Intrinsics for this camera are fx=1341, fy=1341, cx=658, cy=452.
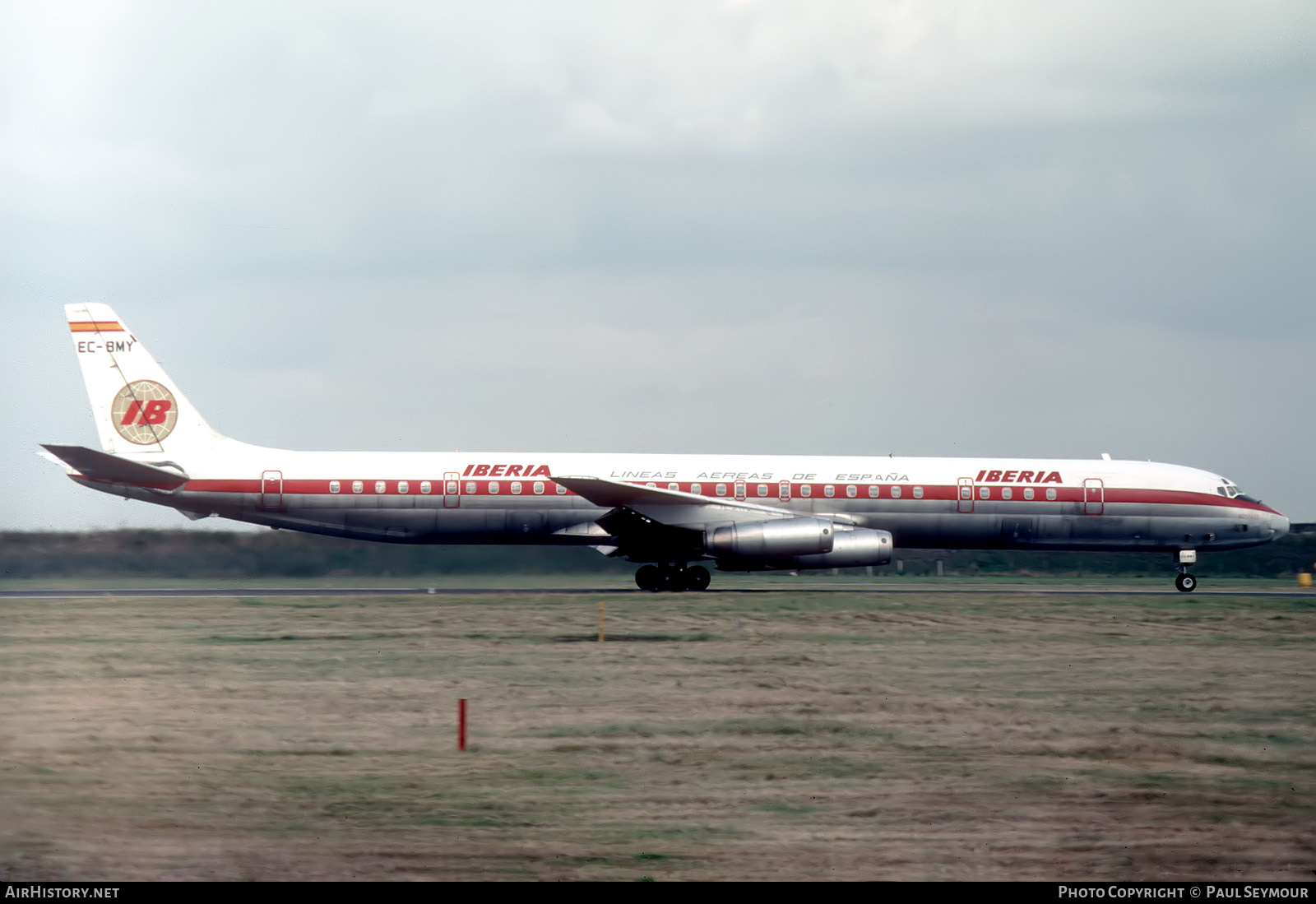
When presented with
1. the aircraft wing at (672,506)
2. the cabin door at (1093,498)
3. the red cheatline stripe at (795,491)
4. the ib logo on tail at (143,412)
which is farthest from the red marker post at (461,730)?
the cabin door at (1093,498)

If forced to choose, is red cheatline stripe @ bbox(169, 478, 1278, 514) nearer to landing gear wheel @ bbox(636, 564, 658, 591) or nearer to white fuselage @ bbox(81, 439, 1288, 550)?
white fuselage @ bbox(81, 439, 1288, 550)

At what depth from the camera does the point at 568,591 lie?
31719 millimetres

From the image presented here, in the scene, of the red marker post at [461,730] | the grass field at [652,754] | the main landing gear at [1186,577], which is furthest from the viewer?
the main landing gear at [1186,577]

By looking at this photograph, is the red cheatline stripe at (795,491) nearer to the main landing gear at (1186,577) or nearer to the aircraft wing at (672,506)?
the aircraft wing at (672,506)

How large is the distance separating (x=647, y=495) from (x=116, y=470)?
12.9 metres

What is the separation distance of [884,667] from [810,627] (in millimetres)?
5265

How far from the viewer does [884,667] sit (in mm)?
17734

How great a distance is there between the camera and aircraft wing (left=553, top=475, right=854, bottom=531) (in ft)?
102

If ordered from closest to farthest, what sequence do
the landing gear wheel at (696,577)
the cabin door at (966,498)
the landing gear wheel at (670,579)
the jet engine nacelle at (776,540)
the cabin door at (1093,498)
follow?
1. the jet engine nacelle at (776,540)
2. the landing gear wheel at (670,579)
3. the landing gear wheel at (696,577)
4. the cabin door at (966,498)
5. the cabin door at (1093,498)

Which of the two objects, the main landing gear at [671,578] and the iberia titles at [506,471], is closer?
the iberia titles at [506,471]

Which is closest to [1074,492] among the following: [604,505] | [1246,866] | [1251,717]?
[604,505]

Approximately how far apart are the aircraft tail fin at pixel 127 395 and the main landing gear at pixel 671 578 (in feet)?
36.4

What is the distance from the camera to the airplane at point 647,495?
31.8 meters

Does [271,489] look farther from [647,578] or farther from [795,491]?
[795,491]
